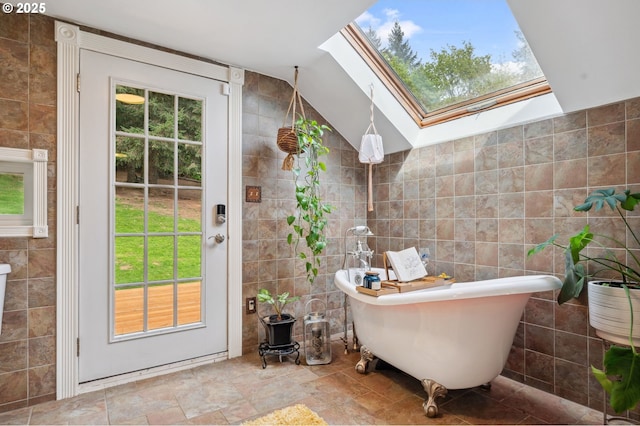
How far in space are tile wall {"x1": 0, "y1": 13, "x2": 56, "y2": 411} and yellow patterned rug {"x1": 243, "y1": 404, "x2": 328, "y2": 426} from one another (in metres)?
1.26

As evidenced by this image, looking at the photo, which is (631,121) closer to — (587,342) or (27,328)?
(587,342)

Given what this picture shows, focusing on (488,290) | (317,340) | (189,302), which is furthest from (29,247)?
(488,290)

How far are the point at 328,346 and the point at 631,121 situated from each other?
7.34ft

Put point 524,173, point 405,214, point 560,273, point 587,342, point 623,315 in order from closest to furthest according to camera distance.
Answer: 1. point 623,315
2. point 587,342
3. point 560,273
4. point 524,173
5. point 405,214

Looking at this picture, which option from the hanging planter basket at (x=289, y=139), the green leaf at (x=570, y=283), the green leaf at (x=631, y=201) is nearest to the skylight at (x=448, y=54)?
the hanging planter basket at (x=289, y=139)

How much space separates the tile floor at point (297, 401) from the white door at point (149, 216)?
0.77 feet

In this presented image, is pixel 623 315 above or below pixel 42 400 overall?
above

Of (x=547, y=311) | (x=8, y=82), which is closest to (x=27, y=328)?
(x=8, y=82)

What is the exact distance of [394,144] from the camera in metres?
2.93

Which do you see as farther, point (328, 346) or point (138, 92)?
point (328, 346)

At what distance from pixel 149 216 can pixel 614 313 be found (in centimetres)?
262

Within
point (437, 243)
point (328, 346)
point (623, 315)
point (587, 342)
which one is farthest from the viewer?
point (437, 243)

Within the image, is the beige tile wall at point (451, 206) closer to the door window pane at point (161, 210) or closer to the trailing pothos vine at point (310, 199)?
the trailing pothos vine at point (310, 199)

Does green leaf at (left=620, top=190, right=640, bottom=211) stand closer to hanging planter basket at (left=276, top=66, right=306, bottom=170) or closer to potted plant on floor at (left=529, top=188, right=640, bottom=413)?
potted plant on floor at (left=529, top=188, right=640, bottom=413)
